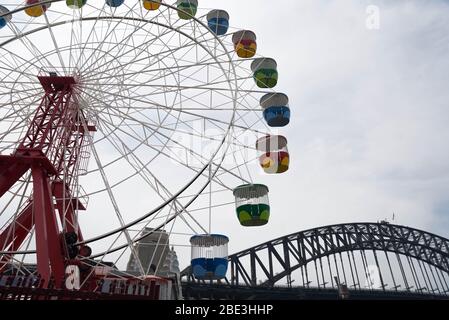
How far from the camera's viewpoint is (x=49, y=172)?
12281mm

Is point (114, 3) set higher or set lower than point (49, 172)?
Result: higher

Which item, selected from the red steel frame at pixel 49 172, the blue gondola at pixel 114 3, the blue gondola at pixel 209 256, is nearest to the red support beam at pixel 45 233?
the red steel frame at pixel 49 172

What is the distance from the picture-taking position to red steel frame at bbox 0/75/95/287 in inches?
426

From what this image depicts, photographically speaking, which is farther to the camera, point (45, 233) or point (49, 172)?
point (49, 172)

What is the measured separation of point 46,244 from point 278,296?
44598 millimetres

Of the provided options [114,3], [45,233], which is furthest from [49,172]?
[114,3]

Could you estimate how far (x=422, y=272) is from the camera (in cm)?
7238

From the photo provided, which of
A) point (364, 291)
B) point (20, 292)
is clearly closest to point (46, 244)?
point (20, 292)

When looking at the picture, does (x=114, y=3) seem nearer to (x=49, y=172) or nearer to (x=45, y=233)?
(x=49, y=172)

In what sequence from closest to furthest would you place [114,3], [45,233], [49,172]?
[45,233]
[49,172]
[114,3]

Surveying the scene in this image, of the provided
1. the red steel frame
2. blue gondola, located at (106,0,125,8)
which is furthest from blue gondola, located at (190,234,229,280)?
blue gondola, located at (106,0,125,8)

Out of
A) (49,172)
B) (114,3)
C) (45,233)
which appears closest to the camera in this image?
(45,233)

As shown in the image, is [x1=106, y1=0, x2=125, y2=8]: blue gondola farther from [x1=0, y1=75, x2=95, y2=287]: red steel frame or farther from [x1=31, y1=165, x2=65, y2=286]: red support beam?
[x1=31, y1=165, x2=65, y2=286]: red support beam
